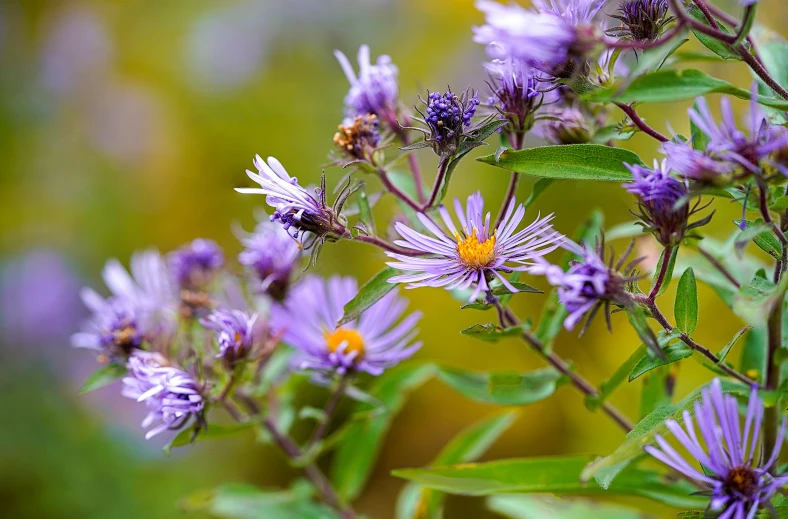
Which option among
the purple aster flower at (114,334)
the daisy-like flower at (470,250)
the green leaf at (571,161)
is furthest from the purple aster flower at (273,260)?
the green leaf at (571,161)

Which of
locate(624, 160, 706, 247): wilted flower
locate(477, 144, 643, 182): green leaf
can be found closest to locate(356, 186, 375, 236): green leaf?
locate(477, 144, 643, 182): green leaf

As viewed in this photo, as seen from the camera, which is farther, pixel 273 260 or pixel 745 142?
pixel 273 260

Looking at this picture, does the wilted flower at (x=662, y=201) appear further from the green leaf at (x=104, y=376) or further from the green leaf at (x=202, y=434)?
the green leaf at (x=104, y=376)

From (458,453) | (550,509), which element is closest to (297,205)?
(458,453)

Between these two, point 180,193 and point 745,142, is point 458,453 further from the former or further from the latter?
point 180,193

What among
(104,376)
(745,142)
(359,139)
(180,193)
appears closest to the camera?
(745,142)

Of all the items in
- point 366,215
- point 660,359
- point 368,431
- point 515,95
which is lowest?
point 368,431

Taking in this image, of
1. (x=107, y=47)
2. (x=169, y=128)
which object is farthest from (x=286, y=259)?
(x=107, y=47)
